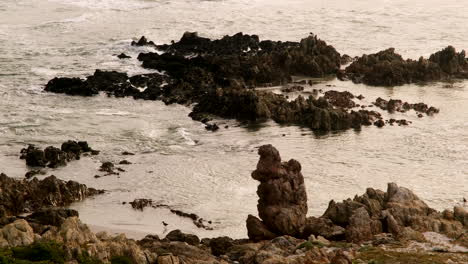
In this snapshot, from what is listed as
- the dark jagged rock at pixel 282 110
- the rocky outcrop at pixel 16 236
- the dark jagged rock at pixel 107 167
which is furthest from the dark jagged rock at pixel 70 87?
the rocky outcrop at pixel 16 236

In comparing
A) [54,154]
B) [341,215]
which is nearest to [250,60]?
[54,154]

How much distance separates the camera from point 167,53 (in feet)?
203

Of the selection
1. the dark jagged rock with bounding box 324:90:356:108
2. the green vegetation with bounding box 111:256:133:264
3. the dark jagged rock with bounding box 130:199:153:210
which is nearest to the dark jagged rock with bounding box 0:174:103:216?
the dark jagged rock with bounding box 130:199:153:210

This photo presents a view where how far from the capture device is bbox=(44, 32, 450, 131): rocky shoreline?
49.8m

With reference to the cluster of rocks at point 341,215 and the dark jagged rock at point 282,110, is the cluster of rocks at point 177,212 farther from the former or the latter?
the dark jagged rock at point 282,110

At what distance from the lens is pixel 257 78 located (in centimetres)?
5697

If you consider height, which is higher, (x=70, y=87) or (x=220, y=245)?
(x=70, y=87)

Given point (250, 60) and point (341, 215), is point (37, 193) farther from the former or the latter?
point (250, 60)

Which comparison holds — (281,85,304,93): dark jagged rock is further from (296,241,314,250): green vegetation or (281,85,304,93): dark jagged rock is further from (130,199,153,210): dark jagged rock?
(296,241,314,250): green vegetation

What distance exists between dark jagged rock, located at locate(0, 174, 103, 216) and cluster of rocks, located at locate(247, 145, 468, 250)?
9.40 meters

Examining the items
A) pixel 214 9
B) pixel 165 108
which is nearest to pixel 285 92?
pixel 165 108

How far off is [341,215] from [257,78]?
87.7 ft

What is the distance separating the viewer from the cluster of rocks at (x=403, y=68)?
58.1m

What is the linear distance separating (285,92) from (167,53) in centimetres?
1141
